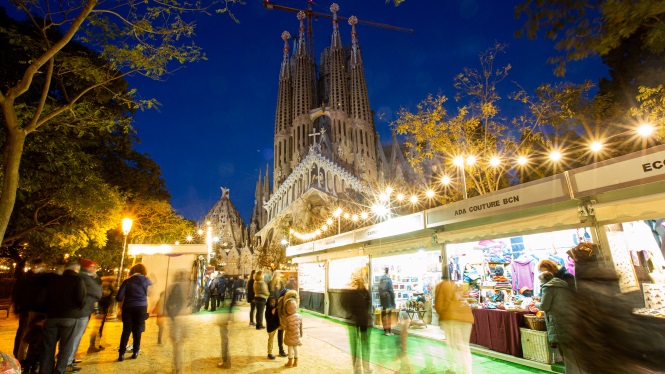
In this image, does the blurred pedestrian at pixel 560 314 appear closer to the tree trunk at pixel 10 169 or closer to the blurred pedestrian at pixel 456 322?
the blurred pedestrian at pixel 456 322

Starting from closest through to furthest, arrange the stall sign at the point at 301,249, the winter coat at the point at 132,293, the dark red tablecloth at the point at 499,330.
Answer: the dark red tablecloth at the point at 499,330
the winter coat at the point at 132,293
the stall sign at the point at 301,249

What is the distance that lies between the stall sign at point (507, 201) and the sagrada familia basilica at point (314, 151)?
32.9m

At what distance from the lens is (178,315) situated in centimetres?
559

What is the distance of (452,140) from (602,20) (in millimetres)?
12554

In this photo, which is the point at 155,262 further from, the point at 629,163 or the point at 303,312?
the point at 629,163

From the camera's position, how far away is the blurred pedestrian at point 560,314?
3385mm

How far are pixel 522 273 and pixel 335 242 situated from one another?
21.9ft

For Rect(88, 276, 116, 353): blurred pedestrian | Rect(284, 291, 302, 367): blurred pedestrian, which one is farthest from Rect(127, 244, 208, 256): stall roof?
Rect(284, 291, 302, 367): blurred pedestrian

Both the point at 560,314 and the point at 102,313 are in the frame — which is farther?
the point at 102,313

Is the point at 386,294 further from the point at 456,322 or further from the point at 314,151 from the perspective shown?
the point at 314,151

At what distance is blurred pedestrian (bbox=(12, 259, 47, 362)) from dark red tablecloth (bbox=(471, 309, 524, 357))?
26.5ft

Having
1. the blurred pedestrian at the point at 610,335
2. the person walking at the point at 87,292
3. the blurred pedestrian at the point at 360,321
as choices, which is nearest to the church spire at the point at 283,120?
the person walking at the point at 87,292

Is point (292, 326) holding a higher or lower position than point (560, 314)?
lower

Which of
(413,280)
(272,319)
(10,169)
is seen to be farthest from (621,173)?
(10,169)
